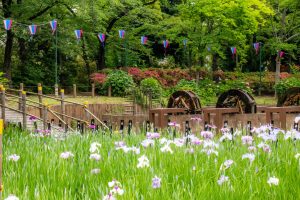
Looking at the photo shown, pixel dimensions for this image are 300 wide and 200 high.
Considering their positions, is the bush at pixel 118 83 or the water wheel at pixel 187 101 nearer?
the water wheel at pixel 187 101

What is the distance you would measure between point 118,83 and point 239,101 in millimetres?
13032

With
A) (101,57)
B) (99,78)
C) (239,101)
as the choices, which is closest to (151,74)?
(99,78)

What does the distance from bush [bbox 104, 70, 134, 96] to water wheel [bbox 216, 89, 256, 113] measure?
11.7 meters

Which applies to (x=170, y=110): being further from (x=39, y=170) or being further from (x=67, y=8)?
(x=67, y=8)

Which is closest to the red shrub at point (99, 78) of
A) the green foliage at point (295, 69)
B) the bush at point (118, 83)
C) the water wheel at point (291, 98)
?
the bush at point (118, 83)

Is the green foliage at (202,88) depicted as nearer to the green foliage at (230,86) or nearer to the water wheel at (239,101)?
the green foliage at (230,86)

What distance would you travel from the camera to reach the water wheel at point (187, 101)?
14195mm

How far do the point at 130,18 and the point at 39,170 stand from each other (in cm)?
2721

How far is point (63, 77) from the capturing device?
102ft

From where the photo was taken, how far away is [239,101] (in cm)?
1366

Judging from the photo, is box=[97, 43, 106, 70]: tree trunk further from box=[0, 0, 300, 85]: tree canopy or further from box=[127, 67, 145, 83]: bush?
box=[127, 67, 145, 83]: bush

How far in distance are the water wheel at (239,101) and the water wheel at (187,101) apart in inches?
28.9

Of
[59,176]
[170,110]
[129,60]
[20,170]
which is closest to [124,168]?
[59,176]

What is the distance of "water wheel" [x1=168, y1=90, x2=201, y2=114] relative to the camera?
14.2 metres
